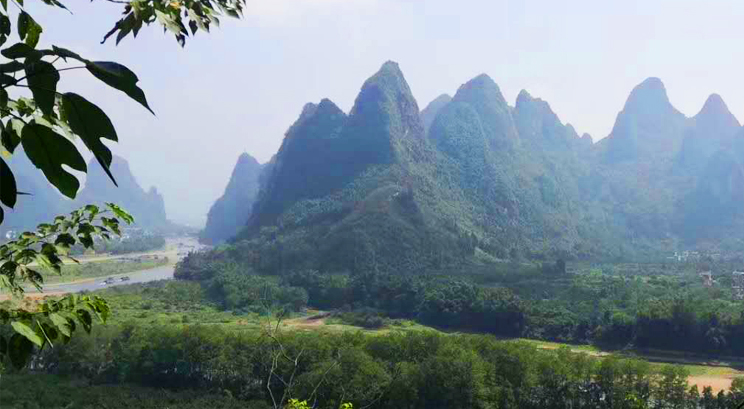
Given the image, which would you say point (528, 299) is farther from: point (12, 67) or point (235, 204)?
point (235, 204)

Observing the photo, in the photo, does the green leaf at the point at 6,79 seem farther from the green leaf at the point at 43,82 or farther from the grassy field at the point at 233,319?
the grassy field at the point at 233,319

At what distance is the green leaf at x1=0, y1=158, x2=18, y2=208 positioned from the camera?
0.50m

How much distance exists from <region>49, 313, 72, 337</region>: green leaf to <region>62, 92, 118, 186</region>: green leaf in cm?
74

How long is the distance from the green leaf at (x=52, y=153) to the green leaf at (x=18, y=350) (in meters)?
0.74

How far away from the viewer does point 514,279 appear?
127 ft

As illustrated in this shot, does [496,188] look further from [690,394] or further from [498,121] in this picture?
[690,394]

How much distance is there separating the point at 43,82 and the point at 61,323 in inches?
30.7

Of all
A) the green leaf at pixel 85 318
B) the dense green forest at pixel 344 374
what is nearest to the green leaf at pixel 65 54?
the green leaf at pixel 85 318

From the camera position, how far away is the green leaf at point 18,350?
3.65 feet

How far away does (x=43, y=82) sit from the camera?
54 cm

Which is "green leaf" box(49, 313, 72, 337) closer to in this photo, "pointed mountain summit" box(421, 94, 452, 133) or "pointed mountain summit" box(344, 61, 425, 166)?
"pointed mountain summit" box(344, 61, 425, 166)

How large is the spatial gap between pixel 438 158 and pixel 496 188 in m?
6.61

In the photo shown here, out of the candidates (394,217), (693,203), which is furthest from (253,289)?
(693,203)

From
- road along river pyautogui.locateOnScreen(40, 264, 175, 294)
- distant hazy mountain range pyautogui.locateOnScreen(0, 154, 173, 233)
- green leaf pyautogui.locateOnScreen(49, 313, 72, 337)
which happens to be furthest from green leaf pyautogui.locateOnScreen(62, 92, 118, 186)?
distant hazy mountain range pyautogui.locateOnScreen(0, 154, 173, 233)
